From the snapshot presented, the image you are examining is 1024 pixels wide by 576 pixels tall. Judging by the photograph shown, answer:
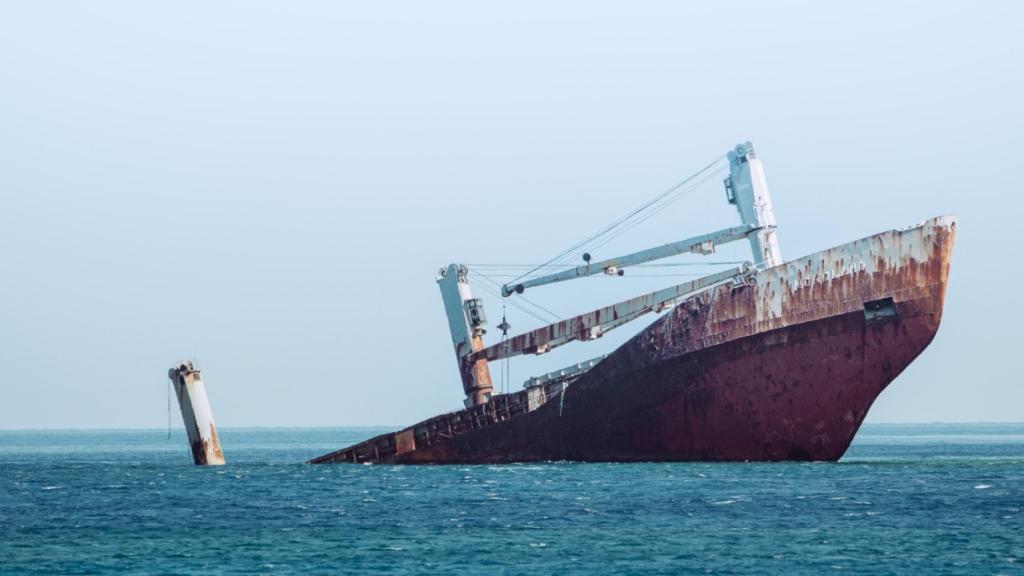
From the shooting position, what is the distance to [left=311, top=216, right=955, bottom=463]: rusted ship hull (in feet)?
120

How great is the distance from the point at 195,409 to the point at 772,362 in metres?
20.6

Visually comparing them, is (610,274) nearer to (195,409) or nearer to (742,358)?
(742,358)

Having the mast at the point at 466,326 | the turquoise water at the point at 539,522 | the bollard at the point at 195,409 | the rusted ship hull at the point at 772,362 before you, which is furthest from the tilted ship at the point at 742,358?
the bollard at the point at 195,409

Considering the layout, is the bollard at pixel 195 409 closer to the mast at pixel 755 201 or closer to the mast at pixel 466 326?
the mast at pixel 466 326

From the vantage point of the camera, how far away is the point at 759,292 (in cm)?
3788

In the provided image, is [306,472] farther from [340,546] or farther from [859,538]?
[859,538]

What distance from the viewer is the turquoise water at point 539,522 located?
24969mm

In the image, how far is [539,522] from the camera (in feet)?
101

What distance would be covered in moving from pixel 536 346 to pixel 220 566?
2088 centimetres

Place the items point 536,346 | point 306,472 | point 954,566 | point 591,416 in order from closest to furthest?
point 954,566 → point 591,416 → point 536,346 → point 306,472

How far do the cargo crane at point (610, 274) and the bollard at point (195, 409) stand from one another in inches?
338

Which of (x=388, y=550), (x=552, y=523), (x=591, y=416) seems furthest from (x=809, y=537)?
Answer: (x=591, y=416)

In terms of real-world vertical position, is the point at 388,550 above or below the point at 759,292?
below

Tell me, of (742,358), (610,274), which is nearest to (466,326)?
(610,274)
